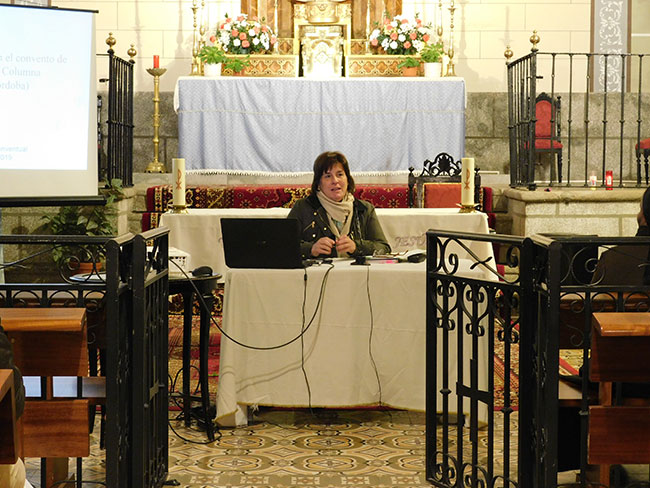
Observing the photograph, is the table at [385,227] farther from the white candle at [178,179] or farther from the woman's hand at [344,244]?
the woman's hand at [344,244]

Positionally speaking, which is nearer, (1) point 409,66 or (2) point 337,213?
(2) point 337,213

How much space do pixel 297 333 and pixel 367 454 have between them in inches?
25.0

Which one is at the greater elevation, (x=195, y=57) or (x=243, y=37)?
(x=243, y=37)

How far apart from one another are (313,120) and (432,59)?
1439 millimetres

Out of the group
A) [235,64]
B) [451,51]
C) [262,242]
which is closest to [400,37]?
[451,51]

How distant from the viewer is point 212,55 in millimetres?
9797

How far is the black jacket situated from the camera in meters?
5.06

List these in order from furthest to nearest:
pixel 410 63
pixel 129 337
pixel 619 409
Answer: pixel 410 63 < pixel 129 337 < pixel 619 409

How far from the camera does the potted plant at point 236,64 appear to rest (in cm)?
988

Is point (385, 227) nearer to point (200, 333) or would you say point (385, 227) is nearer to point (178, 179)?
point (178, 179)

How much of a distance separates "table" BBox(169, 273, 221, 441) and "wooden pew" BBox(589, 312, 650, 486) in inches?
73.0

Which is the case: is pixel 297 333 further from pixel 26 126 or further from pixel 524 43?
pixel 524 43

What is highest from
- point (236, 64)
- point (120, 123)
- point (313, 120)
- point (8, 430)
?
point (236, 64)

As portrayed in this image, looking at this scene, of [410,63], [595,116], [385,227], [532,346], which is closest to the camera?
[532,346]
